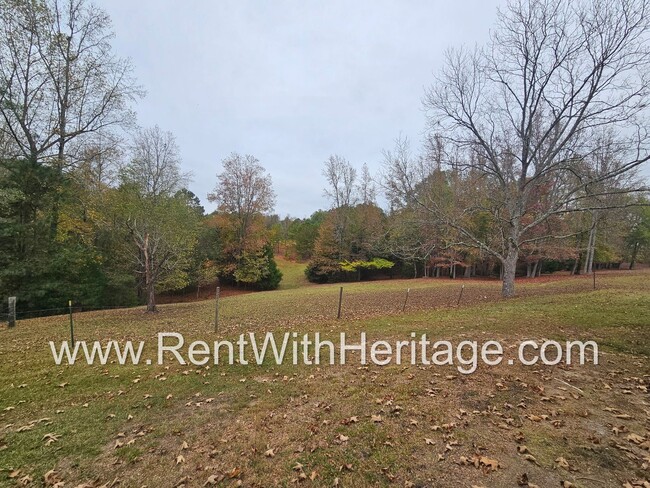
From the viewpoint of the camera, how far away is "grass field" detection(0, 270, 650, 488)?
2885 millimetres

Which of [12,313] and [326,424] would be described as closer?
[326,424]

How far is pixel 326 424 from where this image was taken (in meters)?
3.71

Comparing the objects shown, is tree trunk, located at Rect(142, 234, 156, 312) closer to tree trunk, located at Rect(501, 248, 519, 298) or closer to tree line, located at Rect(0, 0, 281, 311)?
tree line, located at Rect(0, 0, 281, 311)

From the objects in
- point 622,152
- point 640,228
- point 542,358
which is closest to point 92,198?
point 542,358

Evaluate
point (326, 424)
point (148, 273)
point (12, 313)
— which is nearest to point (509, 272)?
point (326, 424)

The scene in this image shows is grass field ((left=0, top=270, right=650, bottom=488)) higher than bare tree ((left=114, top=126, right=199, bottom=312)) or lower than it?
lower

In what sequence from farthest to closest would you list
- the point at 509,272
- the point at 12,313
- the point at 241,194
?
the point at 241,194, the point at 509,272, the point at 12,313

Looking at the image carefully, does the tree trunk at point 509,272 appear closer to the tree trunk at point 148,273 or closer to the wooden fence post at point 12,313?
the tree trunk at point 148,273

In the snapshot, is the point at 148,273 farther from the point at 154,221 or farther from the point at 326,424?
the point at 326,424

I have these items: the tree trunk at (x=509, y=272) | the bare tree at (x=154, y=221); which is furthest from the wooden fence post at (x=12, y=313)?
the tree trunk at (x=509, y=272)

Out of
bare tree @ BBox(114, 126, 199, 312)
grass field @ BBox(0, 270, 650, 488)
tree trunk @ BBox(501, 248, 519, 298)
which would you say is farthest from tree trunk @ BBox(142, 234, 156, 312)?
tree trunk @ BBox(501, 248, 519, 298)

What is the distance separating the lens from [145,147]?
24906 millimetres

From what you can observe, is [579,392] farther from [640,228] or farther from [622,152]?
[640,228]

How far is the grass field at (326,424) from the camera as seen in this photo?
288 cm
